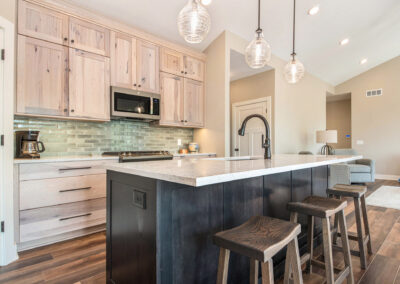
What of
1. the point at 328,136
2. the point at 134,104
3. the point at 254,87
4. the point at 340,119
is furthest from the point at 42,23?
the point at 340,119

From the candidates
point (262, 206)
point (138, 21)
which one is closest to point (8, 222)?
point (262, 206)

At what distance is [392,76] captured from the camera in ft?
21.1

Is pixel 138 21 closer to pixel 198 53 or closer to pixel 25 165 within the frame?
pixel 198 53

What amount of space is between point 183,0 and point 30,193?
295cm

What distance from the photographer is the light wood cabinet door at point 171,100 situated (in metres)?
3.54

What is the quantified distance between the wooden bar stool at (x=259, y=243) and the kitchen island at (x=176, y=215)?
7.4 inches

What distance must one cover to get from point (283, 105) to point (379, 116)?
396cm

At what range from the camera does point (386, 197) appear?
4363 millimetres

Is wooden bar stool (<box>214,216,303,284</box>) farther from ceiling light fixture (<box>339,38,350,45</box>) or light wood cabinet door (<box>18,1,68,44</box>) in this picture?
ceiling light fixture (<box>339,38,350,45</box>)

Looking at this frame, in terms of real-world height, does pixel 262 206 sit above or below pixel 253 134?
below

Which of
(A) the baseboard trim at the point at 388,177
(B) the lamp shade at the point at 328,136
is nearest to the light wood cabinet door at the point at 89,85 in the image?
(B) the lamp shade at the point at 328,136

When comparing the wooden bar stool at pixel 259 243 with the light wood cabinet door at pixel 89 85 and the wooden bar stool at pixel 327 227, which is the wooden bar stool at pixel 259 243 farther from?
the light wood cabinet door at pixel 89 85

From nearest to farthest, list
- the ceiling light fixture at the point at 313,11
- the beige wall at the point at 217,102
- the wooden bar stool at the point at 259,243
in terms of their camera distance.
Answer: the wooden bar stool at the point at 259,243, the ceiling light fixture at the point at 313,11, the beige wall at the point at 217,102

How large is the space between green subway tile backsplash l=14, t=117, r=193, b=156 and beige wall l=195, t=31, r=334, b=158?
0.81m
